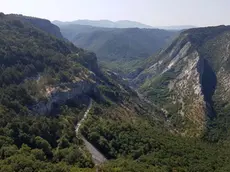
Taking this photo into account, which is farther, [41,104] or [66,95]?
[66,95]

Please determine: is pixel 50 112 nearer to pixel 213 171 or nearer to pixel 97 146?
pixel 97 146

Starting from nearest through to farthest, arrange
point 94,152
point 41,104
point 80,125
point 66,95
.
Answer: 1. point 94,152
2. point 41,104
3. point 80,125
4. point 66,95

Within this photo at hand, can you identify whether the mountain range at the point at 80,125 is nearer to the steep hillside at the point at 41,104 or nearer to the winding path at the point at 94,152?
the steep hillside at the point at 41,104

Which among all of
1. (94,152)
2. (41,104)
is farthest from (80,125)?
(94,152)

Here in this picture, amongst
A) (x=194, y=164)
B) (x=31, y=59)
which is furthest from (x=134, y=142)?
(x=31, y=59)

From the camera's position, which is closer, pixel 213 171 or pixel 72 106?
pixel 213 171

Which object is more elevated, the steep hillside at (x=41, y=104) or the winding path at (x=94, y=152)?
the steep hillside at (x=41, y=104)

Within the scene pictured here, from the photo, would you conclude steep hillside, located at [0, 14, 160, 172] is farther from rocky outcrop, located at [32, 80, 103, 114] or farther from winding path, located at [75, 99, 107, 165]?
winding path, located at [75, 99, 107, 165]

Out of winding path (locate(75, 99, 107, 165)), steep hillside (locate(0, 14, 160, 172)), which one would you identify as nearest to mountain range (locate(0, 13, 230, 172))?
steep hillside (locate(0, 14, 160, 172))

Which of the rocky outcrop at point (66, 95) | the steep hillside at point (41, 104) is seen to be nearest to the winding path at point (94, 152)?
the steep hillside at point (41, 104)

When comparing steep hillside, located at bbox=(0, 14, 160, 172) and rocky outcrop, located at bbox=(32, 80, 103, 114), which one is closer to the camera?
steep hillside, located at bbox=(0, 14, 160, 172)

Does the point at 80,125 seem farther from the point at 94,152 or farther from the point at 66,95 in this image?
the point at 66,95
